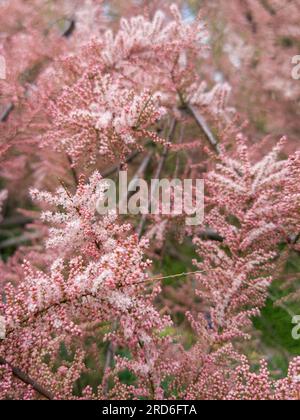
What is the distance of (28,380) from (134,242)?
699mm

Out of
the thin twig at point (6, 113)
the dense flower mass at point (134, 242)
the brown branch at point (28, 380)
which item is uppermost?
the thin twig at point (6, 113)

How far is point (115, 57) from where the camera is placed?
Answer: 3227 millimetres

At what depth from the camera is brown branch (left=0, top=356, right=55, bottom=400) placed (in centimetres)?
172

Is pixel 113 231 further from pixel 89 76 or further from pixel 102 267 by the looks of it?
pixel 89 76

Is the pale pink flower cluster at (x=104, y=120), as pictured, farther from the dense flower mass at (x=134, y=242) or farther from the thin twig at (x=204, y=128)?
the thin twig at (x=204, y=128)

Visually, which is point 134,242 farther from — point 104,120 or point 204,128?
point 204,128

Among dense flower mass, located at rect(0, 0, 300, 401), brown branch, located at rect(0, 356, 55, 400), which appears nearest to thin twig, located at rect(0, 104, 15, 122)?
dense flower mass, located at rect(0, 0, 300, 401)

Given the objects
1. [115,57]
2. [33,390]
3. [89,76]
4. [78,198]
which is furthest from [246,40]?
[33,390]

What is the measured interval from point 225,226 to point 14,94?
6.13 ft

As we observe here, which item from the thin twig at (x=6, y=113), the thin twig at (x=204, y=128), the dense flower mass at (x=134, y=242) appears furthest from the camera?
the thin twig at (x=6, y=113)

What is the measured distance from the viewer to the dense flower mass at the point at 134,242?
168 centimetres

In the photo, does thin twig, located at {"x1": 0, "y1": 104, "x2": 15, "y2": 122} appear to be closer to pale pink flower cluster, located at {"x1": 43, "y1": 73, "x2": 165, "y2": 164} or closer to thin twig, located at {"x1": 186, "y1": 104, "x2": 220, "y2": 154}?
pale pink flower cluster, located at {"x1": 43, "y1": 73, "x2": 165, "y2": 164}

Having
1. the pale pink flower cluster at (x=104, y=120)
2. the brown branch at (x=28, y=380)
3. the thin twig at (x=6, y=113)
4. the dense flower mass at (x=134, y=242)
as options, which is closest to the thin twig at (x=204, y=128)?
the dense flower mass at (x=134, y=242)

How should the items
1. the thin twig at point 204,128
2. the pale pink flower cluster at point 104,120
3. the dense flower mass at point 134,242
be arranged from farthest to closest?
1. the thin twig at point 204,128
2. the pale pink flower cluster at point 104,120
3. the dense flower mass at point 134,242
